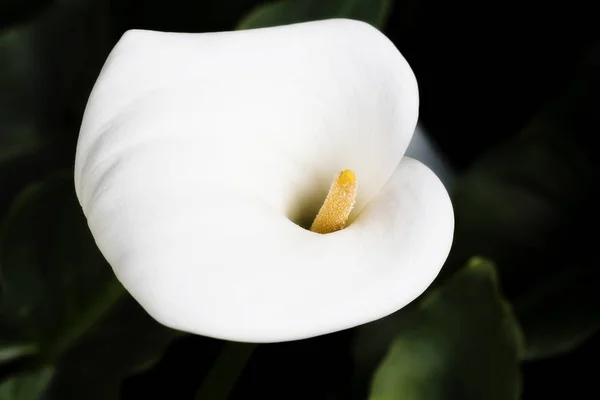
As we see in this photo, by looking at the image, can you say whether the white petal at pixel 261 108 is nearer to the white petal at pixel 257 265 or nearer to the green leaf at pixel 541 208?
the white petal at pixel 257 265

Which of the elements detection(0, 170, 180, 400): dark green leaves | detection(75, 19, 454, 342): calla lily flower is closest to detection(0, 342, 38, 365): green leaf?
detection(0, 170, 180, 400): dark green leaves

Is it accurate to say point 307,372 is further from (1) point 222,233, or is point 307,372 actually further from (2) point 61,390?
(1) point 222,233

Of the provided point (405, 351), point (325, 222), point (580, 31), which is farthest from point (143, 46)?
point (580, 31)

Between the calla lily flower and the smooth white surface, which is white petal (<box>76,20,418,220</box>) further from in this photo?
the smooth white surface

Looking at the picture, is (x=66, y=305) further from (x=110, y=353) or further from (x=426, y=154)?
(x=426, y=154)

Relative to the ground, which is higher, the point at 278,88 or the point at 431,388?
the point at 278,88

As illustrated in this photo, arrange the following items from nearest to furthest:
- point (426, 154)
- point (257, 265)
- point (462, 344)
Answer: point (257, 265), point (462, 344), point (426, 154)

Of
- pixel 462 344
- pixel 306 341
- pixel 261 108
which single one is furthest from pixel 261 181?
pixel 306 341
